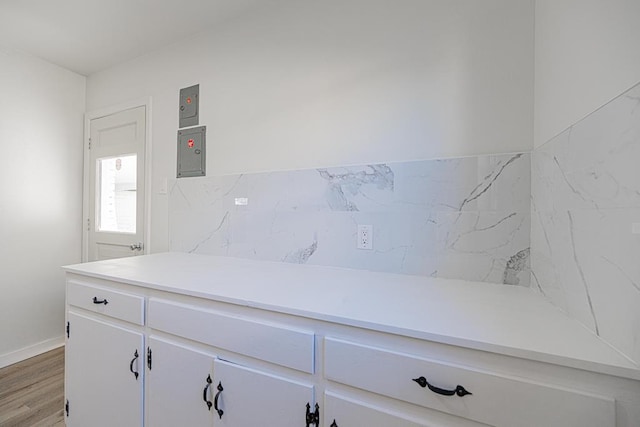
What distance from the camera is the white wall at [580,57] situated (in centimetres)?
62

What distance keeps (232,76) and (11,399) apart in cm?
250

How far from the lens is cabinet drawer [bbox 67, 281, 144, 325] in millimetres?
1229

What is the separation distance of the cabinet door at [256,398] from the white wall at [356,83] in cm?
103

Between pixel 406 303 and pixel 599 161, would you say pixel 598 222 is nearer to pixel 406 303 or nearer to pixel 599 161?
pixel 599 161

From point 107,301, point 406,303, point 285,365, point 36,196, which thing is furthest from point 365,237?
point 36,196

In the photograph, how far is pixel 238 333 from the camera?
3.18 feet

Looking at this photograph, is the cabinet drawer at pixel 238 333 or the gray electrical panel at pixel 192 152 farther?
the gray electrical panel at pixel 192 152

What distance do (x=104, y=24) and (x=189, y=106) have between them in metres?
0.75

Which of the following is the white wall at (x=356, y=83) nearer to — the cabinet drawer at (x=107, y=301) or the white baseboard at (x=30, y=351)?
the cabinet drawer at (x=107, y=301)

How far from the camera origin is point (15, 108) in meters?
2.22

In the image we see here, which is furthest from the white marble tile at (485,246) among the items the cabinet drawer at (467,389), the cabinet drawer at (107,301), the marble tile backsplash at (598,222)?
the cabinet drawer at (107,301)

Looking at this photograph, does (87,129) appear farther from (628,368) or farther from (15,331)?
(628,368)

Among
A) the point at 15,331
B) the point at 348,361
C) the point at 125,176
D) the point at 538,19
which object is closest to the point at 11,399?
the point at 15,331

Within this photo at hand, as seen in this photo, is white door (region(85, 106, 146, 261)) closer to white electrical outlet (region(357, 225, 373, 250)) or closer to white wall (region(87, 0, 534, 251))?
white wall (region(87, 0, 534, 251))
